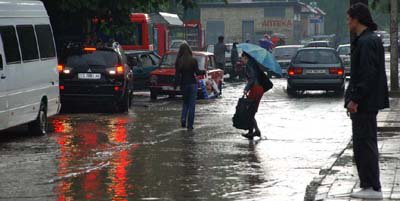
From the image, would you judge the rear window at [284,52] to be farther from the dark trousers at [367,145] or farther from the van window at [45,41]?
the dark trousers at [367,145]

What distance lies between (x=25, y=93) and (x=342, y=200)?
9054 mm

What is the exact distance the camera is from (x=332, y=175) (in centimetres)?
1305

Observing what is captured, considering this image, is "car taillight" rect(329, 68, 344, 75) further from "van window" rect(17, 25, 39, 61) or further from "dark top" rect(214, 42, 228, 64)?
"van window" rect(17, 25, 39, 61)

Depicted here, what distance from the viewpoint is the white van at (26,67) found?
58.3 feet

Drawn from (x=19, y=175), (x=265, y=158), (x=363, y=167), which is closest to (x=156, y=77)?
(x=265, y=158)

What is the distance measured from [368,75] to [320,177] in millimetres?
2653

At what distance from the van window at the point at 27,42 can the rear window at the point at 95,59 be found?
579cm

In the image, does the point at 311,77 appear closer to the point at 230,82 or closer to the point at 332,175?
the point at 230,82

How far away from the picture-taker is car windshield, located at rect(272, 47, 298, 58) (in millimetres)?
49562

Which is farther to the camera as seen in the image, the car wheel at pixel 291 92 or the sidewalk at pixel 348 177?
the car wheel at pixel 291 92

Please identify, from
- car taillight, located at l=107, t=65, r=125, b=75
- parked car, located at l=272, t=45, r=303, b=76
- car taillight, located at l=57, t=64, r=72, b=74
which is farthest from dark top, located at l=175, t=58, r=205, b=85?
parked car, located at l=272, t=45, r=303, b=76

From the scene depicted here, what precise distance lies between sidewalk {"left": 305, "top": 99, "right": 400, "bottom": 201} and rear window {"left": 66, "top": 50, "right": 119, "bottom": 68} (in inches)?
355

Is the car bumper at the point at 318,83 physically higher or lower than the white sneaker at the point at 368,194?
lower

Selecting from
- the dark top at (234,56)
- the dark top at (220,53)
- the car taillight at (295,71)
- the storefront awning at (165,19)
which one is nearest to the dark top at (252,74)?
the car taillight at (295,71)
